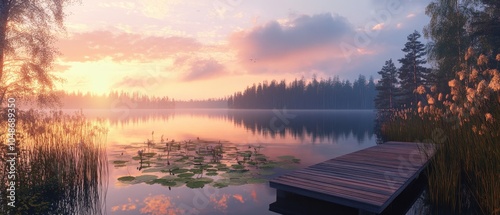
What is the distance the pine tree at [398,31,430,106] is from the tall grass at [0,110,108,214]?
1604 inches

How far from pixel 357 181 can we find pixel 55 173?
24.4 ft

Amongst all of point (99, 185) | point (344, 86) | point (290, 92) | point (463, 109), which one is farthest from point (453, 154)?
point (344, 86)

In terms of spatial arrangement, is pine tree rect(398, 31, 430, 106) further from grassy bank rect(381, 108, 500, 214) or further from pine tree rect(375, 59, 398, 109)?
grassy bank rect(381, 108, 500, 214)

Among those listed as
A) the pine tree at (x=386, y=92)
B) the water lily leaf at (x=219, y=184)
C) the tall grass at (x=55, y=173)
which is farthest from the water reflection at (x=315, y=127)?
the tall grass at (x=55, y=173)

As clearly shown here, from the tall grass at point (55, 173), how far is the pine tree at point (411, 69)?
40.7 m

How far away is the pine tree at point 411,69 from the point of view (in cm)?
3831

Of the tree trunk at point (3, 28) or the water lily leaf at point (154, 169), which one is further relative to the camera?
the tree trunk at point (3, 28)

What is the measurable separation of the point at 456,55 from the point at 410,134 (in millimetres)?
14165

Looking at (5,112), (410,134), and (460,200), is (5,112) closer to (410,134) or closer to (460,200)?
(460,200)

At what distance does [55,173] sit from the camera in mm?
6848

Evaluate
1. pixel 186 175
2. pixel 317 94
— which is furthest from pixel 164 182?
pixel 317 94

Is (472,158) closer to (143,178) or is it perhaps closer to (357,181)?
(357,181)

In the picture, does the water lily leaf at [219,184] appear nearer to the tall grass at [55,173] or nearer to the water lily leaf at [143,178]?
the water lily leaf at [143,178]

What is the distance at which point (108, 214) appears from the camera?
6.48 meters
